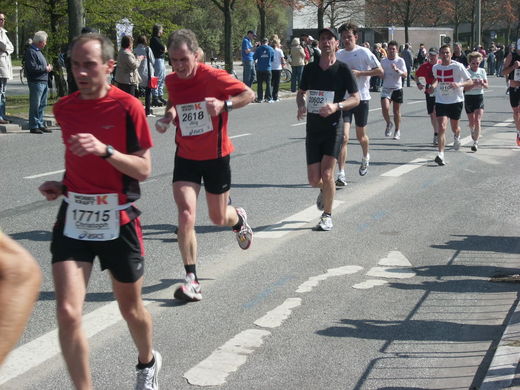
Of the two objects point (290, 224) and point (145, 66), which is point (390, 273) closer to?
point (290, 224)

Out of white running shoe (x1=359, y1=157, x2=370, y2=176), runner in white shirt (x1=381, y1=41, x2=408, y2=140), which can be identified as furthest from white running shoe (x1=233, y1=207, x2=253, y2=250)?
runner in white shirt (x1=381, y1=41, x2=408, y2=140)

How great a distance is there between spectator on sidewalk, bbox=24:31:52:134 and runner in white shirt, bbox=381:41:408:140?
6456 millimetres

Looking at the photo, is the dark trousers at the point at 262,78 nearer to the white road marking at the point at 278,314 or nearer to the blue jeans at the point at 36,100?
the blue jeans at the point at 36,100

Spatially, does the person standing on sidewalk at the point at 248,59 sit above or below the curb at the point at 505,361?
above

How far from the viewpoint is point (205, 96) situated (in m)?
6.65

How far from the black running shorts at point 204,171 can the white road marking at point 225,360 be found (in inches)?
56.2

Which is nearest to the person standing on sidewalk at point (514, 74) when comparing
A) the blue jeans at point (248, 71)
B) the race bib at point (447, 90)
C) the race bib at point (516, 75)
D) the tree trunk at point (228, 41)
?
the race bib at point (516, 75)

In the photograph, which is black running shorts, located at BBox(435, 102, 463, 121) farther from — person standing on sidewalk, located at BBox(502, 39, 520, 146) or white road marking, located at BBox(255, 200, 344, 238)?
white road marking, located at BBox(255, 200, 344, 238)

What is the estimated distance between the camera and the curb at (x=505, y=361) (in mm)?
4586

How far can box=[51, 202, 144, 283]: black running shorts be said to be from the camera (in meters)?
4.41

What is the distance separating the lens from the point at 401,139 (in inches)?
679

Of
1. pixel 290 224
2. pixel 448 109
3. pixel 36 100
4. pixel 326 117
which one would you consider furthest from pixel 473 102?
pixel 36 100

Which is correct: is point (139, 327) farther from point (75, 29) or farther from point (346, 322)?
point (75, 29)

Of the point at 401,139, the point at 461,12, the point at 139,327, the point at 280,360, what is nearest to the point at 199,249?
the point at 280,360
